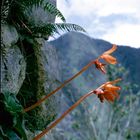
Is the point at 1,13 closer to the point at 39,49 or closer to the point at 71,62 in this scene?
the point at 39,49

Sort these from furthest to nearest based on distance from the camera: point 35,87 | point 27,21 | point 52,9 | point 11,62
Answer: point 35,87
point 27,21
point 52,9
point 11,62

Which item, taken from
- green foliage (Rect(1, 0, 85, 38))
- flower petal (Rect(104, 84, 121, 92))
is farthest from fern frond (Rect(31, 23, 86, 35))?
flower petal (Rect(104, 84, 121, 92))

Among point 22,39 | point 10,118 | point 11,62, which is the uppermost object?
point 22,39

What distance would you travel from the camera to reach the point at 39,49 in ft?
10.0

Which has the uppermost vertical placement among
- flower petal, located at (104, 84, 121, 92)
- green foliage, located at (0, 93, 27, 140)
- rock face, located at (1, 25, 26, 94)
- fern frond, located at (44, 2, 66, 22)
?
fern frond, located at (44, 2, 66, 22)

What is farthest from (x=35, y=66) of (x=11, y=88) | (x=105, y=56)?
(x=105, y=56)

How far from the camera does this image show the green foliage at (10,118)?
7.37ft

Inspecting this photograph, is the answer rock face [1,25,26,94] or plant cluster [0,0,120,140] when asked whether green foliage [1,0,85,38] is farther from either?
rock face [1,25,26,94]

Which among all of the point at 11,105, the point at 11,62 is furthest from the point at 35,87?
the point at 11,105

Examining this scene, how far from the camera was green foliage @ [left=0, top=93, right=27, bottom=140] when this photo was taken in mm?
2246

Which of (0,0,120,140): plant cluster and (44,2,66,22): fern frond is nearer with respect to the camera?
(0,0,120,140): plant cluster

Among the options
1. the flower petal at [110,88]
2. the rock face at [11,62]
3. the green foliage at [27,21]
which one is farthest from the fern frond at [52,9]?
the flower petal at [110,88]

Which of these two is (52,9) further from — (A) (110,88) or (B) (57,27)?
(A) (110,88)

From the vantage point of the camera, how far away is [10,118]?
7.47 ft
